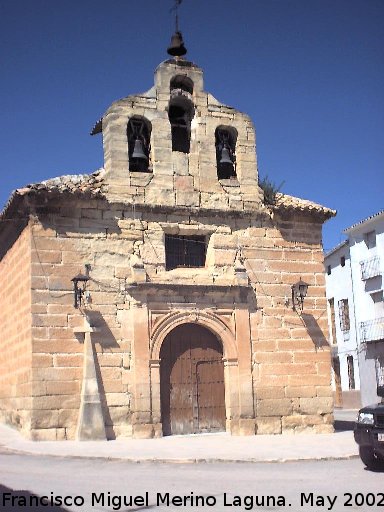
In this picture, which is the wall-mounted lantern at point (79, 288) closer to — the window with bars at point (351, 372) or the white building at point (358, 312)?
the white building at point (358, 312)

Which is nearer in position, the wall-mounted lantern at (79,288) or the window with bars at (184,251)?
the wall-mounted lantern at (79,288)

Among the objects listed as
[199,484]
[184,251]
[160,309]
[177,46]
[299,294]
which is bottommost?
[199,484]

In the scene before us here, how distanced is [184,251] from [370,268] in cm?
1565

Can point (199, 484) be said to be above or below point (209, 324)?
below

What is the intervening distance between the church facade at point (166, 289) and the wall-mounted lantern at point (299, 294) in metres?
0.04

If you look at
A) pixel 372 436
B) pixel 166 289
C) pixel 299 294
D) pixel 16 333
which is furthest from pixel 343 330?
pixel 372 436

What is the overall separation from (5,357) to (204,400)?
14.7 ft

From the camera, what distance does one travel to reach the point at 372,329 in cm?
2667

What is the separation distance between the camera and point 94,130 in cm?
1425

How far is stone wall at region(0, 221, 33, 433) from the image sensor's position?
11.9 meters

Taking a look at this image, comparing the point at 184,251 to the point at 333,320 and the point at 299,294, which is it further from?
the point at 333,320

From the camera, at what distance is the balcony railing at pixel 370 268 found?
2667cm

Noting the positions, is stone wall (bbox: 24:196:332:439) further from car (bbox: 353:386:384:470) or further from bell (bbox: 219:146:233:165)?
car (bbox: 353:386:384:470)

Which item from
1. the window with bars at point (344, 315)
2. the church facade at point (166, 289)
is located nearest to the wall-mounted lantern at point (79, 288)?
the church facade at point (166, 289)
